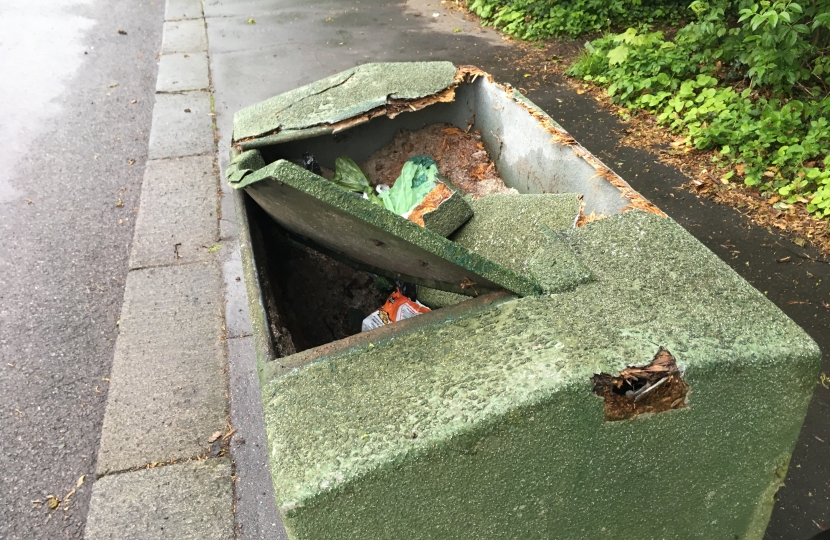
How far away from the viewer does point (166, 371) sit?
2.84 metres

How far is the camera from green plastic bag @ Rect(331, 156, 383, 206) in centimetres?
282

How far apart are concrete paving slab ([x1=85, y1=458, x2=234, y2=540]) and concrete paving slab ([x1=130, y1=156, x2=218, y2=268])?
1.49 meters

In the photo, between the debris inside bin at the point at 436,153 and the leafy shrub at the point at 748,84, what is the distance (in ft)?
6.47

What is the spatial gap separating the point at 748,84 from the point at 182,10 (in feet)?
21.6

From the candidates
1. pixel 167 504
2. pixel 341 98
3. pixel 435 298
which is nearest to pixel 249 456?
pixel 167 504

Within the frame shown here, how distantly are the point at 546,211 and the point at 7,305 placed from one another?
10.1ft

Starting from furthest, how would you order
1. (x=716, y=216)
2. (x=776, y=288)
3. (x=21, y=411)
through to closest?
(x=716, y=216), (x=776, y=288), (x=21, y=411)

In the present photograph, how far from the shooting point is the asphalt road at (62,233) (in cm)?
251

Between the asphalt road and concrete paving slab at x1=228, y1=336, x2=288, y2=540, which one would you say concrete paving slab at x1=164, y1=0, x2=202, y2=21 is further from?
concrete paving slab at x1=228, y1=336, x2=288, y2=540

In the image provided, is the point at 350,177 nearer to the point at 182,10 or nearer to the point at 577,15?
the point at 577,15

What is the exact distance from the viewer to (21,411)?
8.90 ft

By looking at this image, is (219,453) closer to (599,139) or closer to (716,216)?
(716,216)

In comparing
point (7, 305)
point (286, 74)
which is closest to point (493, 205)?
point (7, 305)

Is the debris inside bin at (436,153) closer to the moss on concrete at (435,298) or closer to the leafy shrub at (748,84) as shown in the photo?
the moss on concrete at (435,298)
